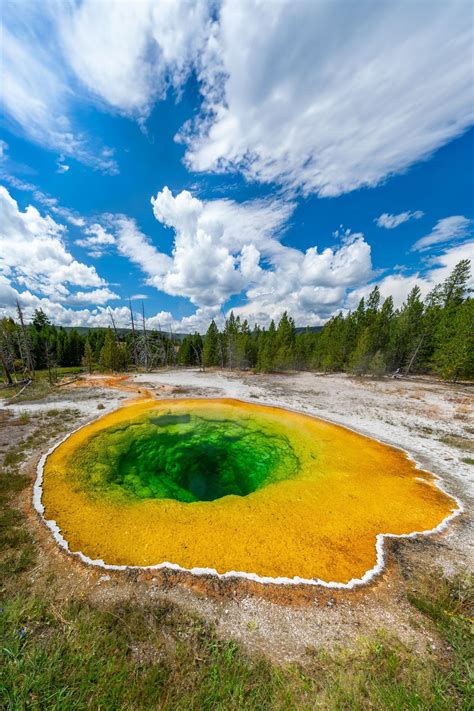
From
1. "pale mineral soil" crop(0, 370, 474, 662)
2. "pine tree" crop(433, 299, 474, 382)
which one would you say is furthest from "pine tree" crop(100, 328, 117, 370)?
"pine tree" crop(433, 299, 474, 382)

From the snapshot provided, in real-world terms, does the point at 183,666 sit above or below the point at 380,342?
below

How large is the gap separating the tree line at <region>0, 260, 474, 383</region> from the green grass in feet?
105

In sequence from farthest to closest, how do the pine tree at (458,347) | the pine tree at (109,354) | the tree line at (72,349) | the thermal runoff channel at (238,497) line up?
the pine tree at (109,354)
the tree line at (72,349)
the pine tree at (458,347)
the thermal runoff channel at (238,497)

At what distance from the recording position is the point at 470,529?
7020 mm

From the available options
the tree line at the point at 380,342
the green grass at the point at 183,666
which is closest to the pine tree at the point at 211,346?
the tree line at the point at 380,342

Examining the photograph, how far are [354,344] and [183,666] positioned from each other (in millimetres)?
47700

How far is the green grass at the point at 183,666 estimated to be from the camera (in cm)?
311

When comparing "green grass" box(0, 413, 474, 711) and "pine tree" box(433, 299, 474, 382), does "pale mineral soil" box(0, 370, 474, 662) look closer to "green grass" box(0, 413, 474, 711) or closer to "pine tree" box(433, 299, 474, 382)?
"green grass" box(0, 413, 474, 711)

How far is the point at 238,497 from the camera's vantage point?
342 inches

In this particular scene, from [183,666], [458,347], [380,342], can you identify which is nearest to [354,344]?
[380,342]

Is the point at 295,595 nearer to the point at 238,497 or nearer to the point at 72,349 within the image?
the point at 238,497

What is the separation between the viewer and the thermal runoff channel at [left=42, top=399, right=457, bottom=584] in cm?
594

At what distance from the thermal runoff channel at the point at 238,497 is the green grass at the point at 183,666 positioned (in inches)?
53.7

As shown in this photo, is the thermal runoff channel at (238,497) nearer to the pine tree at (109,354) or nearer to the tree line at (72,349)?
the tree line at (72,349)
